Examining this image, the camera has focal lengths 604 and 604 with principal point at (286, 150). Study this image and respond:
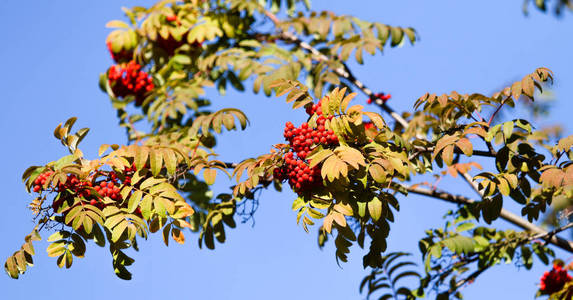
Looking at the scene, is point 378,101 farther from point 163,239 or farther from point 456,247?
point 163,239

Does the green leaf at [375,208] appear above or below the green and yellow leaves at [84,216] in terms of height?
above

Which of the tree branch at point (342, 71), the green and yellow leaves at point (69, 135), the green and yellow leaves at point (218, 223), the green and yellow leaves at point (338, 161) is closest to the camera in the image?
the green and yellow leaves at point (338, 161)

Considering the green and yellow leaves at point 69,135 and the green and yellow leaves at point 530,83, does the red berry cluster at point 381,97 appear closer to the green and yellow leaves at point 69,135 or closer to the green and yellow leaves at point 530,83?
the green and yellow leaves at point 530,83

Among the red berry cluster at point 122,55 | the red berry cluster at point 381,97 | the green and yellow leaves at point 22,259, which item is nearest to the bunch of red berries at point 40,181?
the green and yellow leaves at point 22,259

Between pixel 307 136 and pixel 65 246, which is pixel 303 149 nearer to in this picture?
pixel 307 136

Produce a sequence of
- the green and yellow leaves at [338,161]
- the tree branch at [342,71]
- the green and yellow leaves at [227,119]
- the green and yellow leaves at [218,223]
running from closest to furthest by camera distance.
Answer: the green and yellow leaves at [338,161] < the green and yellow leaves at [227,119] < the green and yellow leaves at [218,223] < the tree branch at [342,71]

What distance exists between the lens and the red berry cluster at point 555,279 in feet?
12.9

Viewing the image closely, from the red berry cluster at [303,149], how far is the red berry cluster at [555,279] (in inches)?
84.0

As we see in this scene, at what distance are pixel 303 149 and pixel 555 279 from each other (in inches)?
89.0

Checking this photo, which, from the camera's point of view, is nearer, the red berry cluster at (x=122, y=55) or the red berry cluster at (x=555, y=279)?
the red berry cluster at (x=555, y=279)

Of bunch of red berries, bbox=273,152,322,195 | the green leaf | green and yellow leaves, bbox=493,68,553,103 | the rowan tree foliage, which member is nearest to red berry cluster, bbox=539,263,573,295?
the rowan tree foliage

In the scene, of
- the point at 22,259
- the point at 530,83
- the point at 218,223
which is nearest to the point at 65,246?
the point at 22,259

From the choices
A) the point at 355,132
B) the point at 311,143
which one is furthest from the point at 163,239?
the point at 355,132

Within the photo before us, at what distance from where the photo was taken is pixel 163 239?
2854mm
